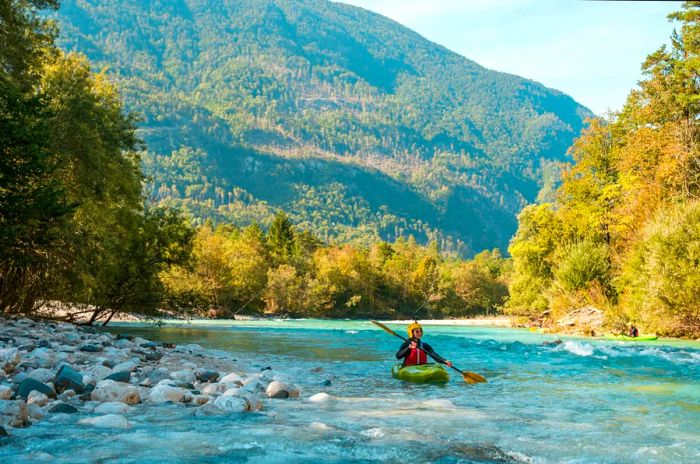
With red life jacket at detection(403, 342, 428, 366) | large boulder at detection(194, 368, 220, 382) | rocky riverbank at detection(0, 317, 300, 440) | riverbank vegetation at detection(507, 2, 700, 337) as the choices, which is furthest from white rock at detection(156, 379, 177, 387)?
riverbank vegetation at detection(507, 2, 700, 337)

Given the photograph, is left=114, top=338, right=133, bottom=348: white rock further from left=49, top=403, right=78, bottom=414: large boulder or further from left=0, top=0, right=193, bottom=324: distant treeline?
left=49, top=403, right=78, bottom=414: large boulder

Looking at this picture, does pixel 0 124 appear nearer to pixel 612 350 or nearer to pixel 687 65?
pixel 612 350

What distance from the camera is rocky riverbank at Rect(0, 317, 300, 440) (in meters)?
8.00

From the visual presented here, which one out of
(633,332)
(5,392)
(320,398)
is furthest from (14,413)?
(633,332)

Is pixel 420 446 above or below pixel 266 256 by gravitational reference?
below

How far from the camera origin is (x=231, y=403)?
9344 millimetres

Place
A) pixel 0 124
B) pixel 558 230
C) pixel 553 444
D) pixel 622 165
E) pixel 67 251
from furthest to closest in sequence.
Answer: pixel 558 230 → pixel 622 165 → pixel 67 251 → pixel 0 124 → pixel 553 444

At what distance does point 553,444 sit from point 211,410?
4864 millimetres

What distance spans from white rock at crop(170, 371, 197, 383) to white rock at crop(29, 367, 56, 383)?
219cm

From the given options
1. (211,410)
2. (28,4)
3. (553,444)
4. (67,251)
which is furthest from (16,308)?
(553,444)

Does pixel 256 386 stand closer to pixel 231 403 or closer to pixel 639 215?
pixel 231 403

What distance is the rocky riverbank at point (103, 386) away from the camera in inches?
315

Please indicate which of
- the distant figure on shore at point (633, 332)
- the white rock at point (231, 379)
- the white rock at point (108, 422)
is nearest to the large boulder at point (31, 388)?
the white rock at point (108, 422)

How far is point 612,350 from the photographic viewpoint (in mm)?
23062
